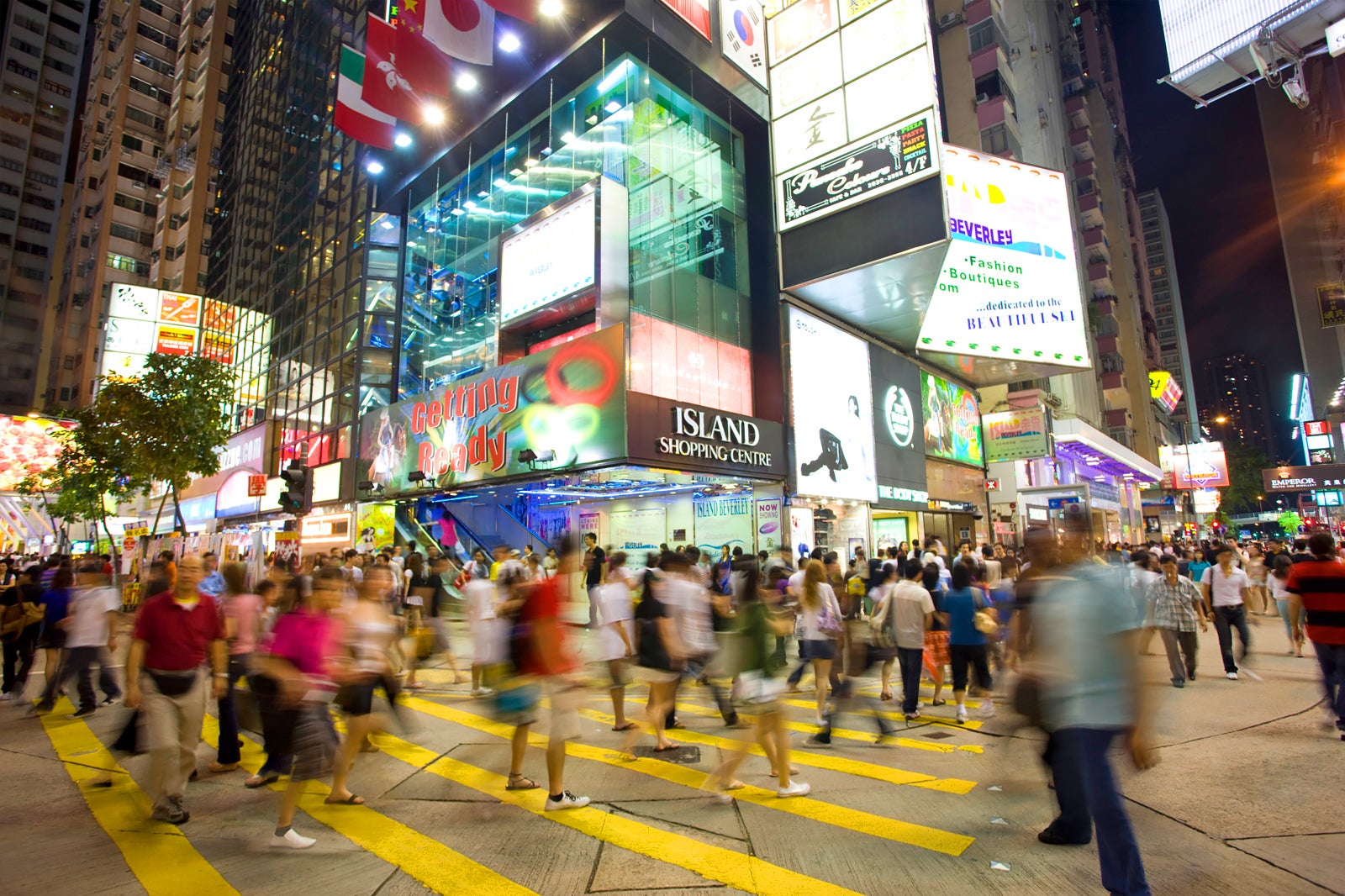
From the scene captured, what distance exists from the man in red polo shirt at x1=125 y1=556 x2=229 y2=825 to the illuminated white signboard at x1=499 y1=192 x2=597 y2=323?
48.5 ft

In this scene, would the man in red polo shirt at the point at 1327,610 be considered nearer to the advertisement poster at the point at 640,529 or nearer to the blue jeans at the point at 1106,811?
the blue jeans at the point at 1106,811

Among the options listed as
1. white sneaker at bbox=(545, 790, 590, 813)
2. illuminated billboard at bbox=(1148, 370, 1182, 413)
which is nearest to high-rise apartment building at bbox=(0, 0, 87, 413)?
white sneaker at bbox=(545, 790, 590, 813)

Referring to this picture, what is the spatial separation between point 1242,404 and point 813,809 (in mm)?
233170

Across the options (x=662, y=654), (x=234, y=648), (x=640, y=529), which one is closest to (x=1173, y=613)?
(x=662, y=654)

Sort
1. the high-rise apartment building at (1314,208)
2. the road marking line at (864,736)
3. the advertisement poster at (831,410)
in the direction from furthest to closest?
the high-rise apartment building at (1314,208) → the advertisement poster at (831,410) → the road marking line at (864,736)

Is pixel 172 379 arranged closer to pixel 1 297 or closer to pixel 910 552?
pixel 910 552

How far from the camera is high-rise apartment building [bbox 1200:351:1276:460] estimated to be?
587ft

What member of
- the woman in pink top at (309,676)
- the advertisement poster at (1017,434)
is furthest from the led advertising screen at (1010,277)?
the woman in pink top at (309,676)

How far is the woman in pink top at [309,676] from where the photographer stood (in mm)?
4371

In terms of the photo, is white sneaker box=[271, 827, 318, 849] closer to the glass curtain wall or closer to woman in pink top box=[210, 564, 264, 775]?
woman in pink top box=[210, 564, 264, 775]

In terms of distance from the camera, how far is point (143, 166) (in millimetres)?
66438

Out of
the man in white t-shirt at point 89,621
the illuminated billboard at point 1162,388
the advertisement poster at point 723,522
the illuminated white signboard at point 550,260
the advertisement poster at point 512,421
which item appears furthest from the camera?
the illuminated billboard at point 1162,388

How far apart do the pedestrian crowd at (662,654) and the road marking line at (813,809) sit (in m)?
0.16

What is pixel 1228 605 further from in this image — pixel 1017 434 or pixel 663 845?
pixel 1017 434
